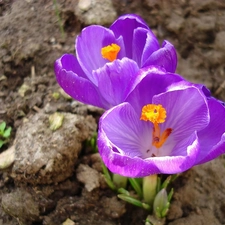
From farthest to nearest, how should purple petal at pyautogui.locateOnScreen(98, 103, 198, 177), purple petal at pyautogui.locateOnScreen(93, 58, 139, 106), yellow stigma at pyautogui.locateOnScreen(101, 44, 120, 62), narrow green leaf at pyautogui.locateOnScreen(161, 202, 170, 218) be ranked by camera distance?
1. narrow green leaf at pyautogui.locateOnScreen(161, 202, 170, 218)
2. yellow stigma at pyautogui.locateOnScreen(101, 44, 120, 62)
3. purple petal at pyautogui.locateOnScreen(93, 58, 139, 106)
4. purple petal at pyautogui.locateOnScreen(98, 103, 198, 177)

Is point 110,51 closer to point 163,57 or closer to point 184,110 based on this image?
point 163,57

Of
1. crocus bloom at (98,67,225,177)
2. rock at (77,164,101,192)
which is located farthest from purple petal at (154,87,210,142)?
rock at (77,164,101,192)

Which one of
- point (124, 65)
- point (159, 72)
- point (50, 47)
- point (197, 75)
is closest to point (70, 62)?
point (124, 65)

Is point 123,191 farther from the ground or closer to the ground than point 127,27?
closer to the ground

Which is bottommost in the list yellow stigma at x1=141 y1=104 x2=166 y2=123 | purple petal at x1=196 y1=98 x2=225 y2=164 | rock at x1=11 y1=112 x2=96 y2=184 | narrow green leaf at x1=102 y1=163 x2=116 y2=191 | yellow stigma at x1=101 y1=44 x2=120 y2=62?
narrow green leaf at x1=102 y1=163 x2=116 y2=191

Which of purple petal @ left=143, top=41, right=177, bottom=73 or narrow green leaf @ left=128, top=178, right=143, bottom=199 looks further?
narrow green leaf @ left=128, top=178, right=143, bottom=199

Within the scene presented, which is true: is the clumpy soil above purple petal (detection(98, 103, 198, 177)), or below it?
below

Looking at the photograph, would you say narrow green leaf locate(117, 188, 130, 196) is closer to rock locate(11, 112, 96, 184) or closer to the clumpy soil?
the clumpy soil

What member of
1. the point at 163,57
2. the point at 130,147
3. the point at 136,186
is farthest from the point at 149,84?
the point at 136,186

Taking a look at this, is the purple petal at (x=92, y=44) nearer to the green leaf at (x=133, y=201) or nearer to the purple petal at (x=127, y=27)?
the purple petal at (x=127, y=27)
